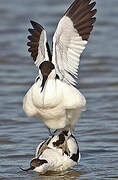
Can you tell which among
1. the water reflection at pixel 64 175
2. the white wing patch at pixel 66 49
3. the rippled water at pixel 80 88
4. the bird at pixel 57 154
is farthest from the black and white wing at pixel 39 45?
the water reflection at pixel 64 175

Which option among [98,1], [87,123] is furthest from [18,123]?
[98,1]

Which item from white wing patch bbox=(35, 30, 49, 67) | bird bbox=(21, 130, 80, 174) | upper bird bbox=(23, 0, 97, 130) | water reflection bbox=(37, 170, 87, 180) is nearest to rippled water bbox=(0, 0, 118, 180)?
water reflection bbox=(37, 170, 87, 180)

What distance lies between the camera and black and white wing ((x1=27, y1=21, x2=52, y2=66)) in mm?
8406

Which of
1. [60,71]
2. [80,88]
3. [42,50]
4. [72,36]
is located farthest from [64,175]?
[80,88]

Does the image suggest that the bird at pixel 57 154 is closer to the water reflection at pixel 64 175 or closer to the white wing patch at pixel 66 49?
the water reflection at pixel 64 175

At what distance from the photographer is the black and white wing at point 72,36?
8578mm

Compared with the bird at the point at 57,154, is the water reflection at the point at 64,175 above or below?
below

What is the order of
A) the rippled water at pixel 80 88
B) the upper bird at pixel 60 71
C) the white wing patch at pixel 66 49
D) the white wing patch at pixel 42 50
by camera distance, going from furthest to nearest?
the rippled water at pixel 80 88
the white wing patch at pixel 66 49
the white wing patch at pixel 42 50
the upper bird at pixel 60 71

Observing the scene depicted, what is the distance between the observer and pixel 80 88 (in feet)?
38.2

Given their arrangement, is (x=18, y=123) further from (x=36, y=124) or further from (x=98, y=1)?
(x=98, y=1)

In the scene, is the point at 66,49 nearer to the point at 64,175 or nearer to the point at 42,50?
the point at 42,50

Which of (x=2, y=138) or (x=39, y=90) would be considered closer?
(x=39, y=90)

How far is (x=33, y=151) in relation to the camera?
904cm

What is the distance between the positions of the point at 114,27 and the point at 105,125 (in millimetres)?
6041
